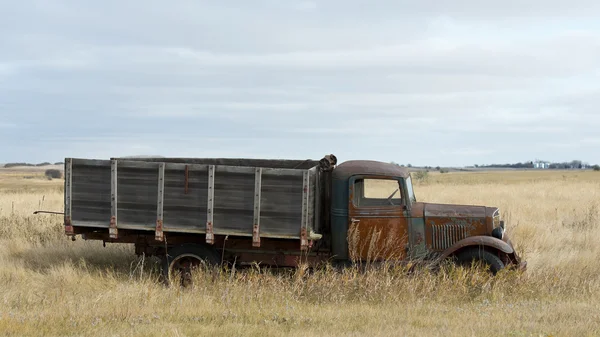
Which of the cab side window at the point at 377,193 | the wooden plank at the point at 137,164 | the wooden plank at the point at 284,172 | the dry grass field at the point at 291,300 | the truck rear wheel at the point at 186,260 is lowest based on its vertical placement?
the dry grass field at the point at 291,300

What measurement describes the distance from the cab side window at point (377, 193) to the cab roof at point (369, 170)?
13cm

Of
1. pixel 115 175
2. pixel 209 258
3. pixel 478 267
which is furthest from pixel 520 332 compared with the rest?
pixel 115 175

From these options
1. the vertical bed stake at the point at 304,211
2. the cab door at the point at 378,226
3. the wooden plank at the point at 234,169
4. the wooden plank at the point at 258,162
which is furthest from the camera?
the wooden plank at the point at 258,162

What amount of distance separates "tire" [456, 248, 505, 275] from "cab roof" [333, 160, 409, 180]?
1462mm

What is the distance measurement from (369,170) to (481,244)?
1961 millimetres

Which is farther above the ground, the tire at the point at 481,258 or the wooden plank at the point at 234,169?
the wooden plank at the point at 234,169

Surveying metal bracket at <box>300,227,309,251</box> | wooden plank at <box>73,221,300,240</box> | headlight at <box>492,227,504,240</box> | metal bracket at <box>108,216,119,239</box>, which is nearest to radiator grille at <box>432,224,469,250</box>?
headlight at <box>492,227,504,240</box>

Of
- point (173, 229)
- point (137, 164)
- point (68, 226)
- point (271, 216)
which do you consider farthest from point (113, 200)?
point (271, 216)

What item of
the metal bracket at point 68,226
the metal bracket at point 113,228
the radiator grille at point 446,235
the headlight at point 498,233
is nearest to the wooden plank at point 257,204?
the metal bracket at point 113,228

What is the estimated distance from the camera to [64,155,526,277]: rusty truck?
8.92 m

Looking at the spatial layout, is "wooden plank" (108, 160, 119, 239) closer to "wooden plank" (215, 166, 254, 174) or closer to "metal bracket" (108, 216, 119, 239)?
"metal bracket" (108, 216, 119, 239)

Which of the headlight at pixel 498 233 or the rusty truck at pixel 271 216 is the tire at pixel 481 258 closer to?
the rusty truck at pixel 271 216

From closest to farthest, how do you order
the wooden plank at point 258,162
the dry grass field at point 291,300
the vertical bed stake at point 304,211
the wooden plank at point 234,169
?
the dry grass field at point 291,300
the vertical bed stake at point 304,211
the wooden plank at point 234,169
the wooden plank at point 258,162

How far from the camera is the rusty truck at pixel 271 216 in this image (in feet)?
29.3
